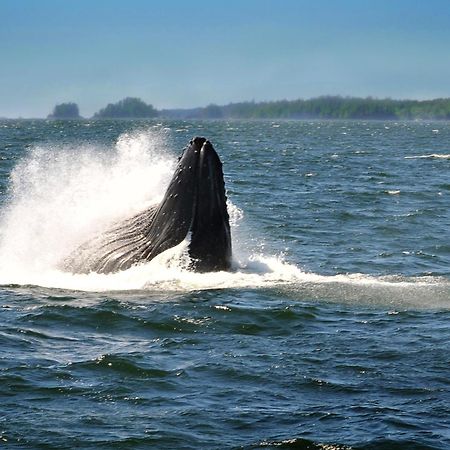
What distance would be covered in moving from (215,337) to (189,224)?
2.30m

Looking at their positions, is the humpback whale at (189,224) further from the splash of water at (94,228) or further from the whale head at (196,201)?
the splash of water at (94,228)

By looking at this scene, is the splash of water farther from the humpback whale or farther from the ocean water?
the humpback whale

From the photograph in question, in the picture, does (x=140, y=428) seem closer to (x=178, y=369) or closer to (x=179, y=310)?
(x=178, y=369)

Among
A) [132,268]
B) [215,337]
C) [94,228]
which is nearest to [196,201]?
[132,268]

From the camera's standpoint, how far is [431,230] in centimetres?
2492

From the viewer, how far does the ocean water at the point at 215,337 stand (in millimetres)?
9414

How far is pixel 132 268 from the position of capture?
1505 cm

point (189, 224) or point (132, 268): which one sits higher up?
point (189, 224)

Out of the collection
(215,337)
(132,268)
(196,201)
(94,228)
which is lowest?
(215,337)

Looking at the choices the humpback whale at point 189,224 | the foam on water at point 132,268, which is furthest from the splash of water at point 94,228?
the humpback whale at point 189,224

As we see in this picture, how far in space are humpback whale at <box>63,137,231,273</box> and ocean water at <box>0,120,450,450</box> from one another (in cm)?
20

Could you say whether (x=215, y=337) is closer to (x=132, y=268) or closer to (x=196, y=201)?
(x=196, y=201)

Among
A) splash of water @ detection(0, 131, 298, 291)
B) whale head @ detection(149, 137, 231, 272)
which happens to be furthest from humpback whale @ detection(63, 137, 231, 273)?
splash of water @ detection(0, 131, 298, 291)

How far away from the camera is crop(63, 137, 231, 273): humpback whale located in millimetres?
14469
